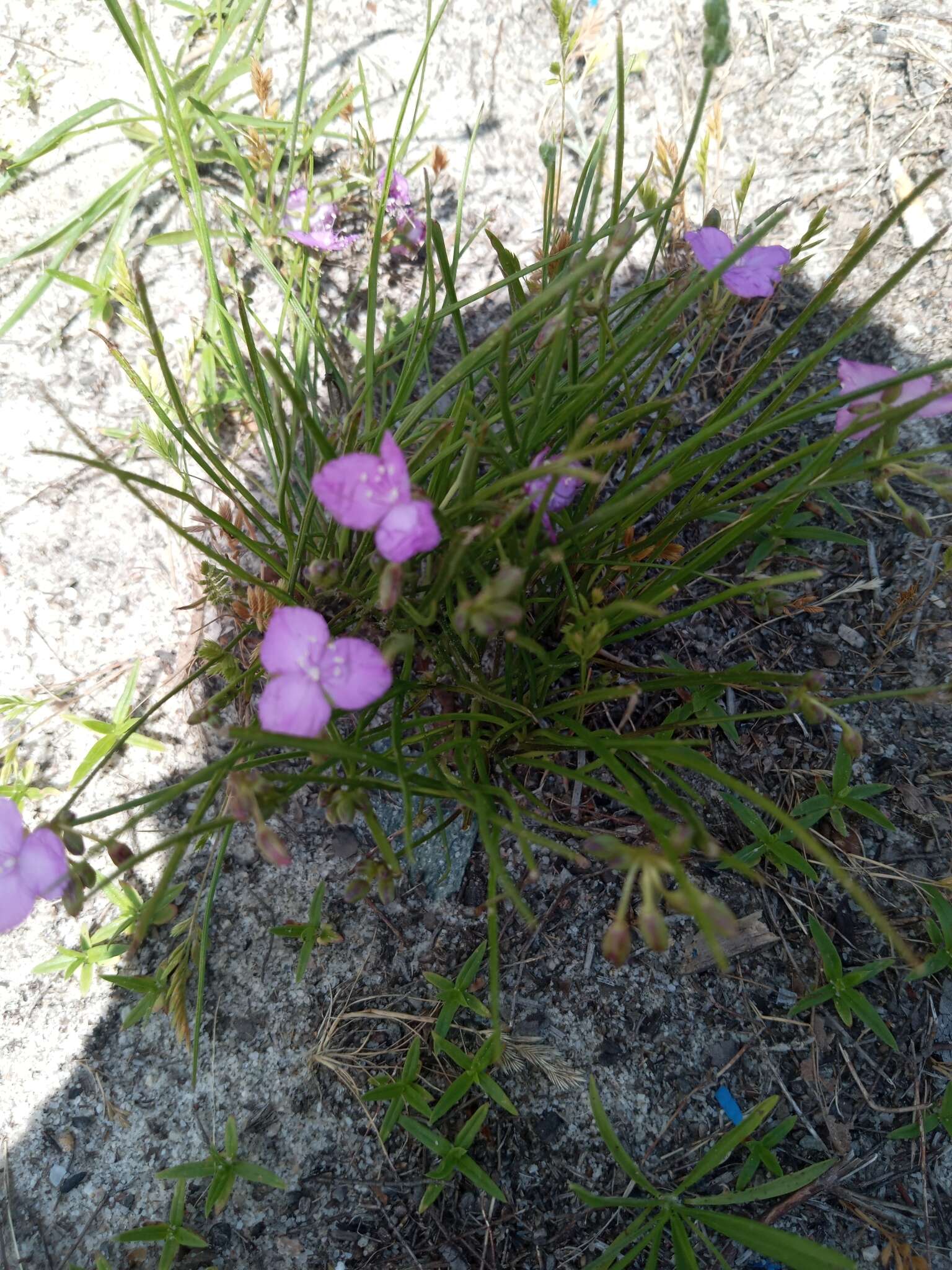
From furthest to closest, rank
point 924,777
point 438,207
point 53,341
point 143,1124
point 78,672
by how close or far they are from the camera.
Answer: point 438,207 < point 53,341 < point 78,672 < point 924,777 < point 143,1124

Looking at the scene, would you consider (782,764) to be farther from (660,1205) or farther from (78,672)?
(78,672)

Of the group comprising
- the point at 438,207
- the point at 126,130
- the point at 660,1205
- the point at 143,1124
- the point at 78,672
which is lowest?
the point at 660,1205

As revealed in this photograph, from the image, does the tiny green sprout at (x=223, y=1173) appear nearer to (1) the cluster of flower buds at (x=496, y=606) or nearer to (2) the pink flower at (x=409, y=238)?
(1) the cluster of flower buds at (x=496, y=606)

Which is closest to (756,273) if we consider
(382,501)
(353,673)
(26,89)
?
(382,501)

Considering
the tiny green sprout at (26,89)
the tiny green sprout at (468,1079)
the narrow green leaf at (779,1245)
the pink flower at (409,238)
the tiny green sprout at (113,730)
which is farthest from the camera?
the tiny green sprout at (26,89)

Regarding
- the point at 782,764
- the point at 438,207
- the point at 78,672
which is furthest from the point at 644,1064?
the point at 438,207

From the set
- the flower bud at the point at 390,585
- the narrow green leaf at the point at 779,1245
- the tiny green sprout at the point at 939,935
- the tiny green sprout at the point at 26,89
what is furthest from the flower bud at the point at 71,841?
the tiny green sprout at the point at 26,89
